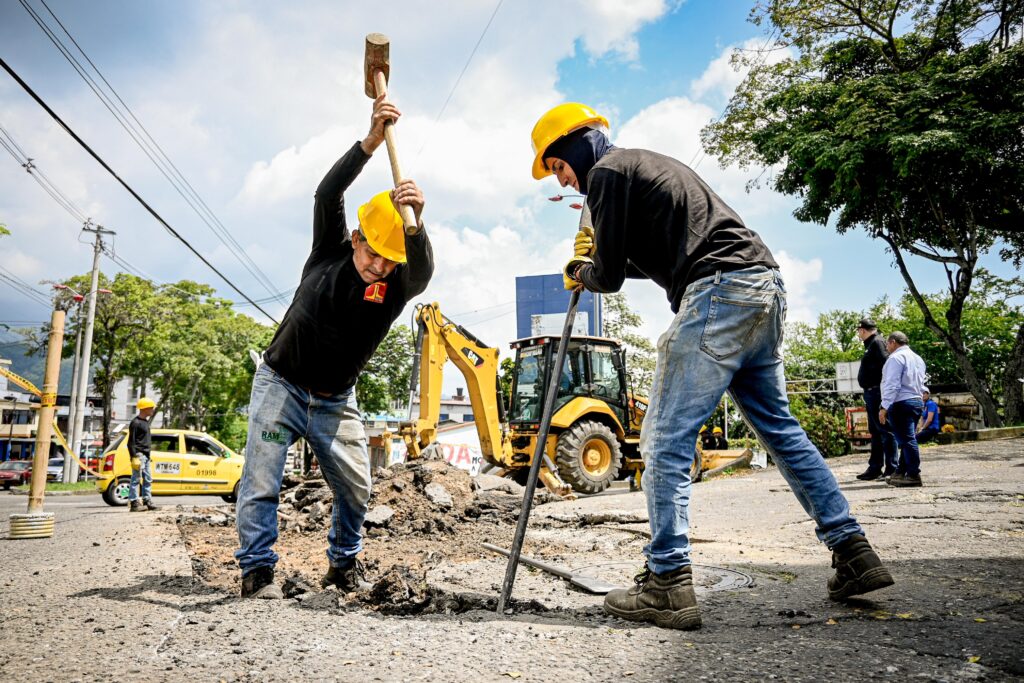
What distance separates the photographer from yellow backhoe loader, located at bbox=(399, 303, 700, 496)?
447 inches

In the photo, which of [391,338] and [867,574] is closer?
[867,574]

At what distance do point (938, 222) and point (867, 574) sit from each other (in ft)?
65.2

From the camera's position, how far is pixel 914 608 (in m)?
2.47

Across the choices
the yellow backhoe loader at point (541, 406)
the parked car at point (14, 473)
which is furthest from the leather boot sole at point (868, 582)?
the parked car at point (14, 473)

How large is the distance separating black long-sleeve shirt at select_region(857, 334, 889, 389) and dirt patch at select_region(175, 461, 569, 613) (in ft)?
14.6

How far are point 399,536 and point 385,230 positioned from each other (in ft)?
10.5

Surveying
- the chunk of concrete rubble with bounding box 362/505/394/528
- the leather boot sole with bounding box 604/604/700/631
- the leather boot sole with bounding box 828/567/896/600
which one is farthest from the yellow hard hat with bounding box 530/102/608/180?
the chunk of concrete rubble with bounding box 362/505/394/528

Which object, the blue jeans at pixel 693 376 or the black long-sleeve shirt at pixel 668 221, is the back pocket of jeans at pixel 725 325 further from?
the black long-sleeve shirt at pixel 668 221

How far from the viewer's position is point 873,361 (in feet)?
26.4

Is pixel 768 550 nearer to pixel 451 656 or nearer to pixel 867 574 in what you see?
pixel 867 574

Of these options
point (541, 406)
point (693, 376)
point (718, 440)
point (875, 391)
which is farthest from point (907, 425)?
point (718, 440)

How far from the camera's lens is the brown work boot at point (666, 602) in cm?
231

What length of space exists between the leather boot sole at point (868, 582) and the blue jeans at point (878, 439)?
638 centimetres

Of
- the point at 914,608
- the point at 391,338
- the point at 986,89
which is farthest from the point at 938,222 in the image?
the point at 391,338
